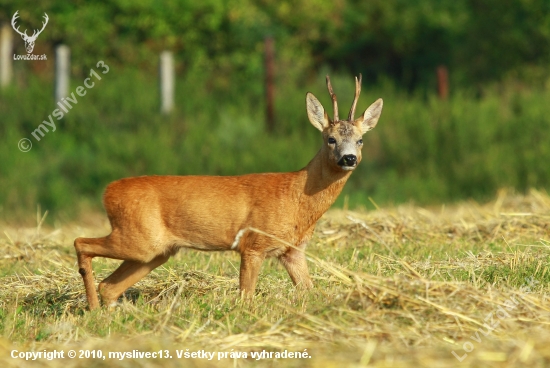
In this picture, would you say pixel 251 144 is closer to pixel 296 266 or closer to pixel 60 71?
pixel 60 71

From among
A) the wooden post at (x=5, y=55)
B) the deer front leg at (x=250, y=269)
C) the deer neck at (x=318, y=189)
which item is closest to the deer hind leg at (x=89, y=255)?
the deer front leg at (x=250, y=269)

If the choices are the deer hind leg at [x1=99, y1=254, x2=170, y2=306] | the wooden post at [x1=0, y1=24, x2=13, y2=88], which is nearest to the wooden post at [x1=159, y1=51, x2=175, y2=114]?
the wooden post at [x1=0, y1=24, x2=13, y2=88]

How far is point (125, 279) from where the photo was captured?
779cm

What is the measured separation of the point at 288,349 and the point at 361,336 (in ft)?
1.39

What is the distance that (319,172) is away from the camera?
7.80 m

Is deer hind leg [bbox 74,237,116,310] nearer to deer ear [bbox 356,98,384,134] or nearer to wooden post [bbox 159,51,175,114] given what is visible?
deer ear [bbox 356,98,384,134]

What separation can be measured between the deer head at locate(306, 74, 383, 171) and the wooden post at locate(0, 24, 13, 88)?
1427 cm

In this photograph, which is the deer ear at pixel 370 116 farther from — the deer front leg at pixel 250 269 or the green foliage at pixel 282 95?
the green foliage at pixel 282 95

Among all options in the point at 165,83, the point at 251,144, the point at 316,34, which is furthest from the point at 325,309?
the point at 316,34

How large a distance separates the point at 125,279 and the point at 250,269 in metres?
1.11

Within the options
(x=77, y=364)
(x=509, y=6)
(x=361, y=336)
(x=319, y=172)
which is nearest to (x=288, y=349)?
(x=361, y=336)

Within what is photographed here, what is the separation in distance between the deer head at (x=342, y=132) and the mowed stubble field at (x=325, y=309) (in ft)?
2.88

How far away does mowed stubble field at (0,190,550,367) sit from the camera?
16.9 ft

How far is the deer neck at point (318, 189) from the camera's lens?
7652mm
